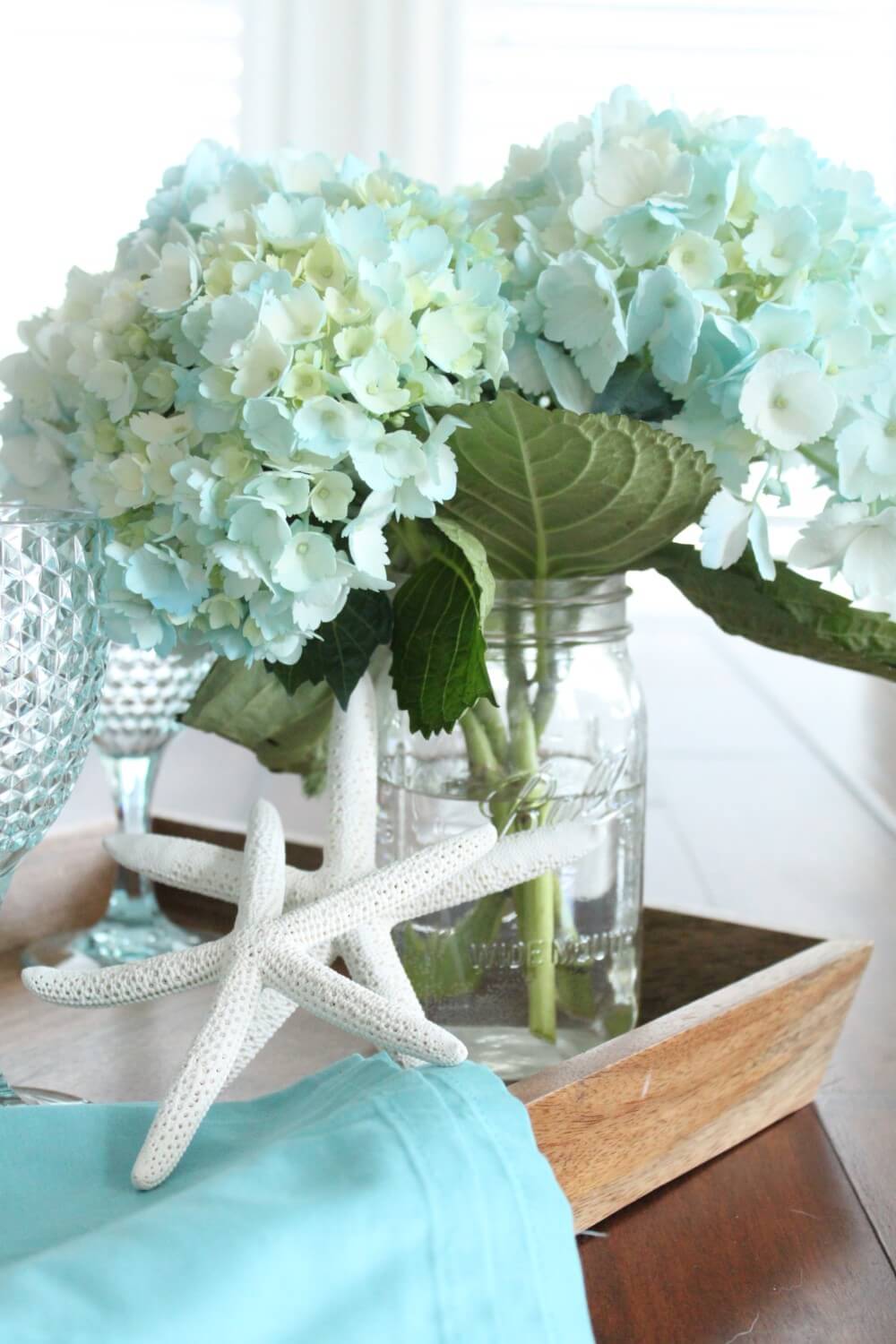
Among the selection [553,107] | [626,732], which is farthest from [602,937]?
[553,107]

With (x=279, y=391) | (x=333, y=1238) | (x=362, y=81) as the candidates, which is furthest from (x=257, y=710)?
(x=362, y=81)

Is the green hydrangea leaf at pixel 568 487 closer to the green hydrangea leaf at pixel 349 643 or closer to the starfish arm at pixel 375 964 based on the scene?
the green hydrangea leaf at pixel 349 643

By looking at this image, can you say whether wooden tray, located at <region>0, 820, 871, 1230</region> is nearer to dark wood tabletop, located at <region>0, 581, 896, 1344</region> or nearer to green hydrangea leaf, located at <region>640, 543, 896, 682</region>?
dark wood tabletop, located at <region>0, 581, 896, 1344</region>

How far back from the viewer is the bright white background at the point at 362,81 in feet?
10.4

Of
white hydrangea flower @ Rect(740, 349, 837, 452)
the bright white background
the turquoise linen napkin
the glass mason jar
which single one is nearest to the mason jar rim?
the glass mason jar

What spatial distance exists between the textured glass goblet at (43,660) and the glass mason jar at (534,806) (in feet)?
0.46

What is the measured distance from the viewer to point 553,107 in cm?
331

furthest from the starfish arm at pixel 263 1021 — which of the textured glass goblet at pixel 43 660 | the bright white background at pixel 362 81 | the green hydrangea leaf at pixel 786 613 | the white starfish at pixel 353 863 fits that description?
the bright white background at pixel 362 81

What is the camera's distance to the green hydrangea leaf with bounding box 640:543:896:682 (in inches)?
20.7

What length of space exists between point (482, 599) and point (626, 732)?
138 millimetres

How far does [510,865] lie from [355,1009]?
10 centimetres

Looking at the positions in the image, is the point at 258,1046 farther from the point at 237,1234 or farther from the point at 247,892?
the point at 237,1234

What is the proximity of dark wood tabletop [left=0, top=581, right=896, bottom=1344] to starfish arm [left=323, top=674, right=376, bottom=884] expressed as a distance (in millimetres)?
117

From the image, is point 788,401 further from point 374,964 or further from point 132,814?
point 132,814
